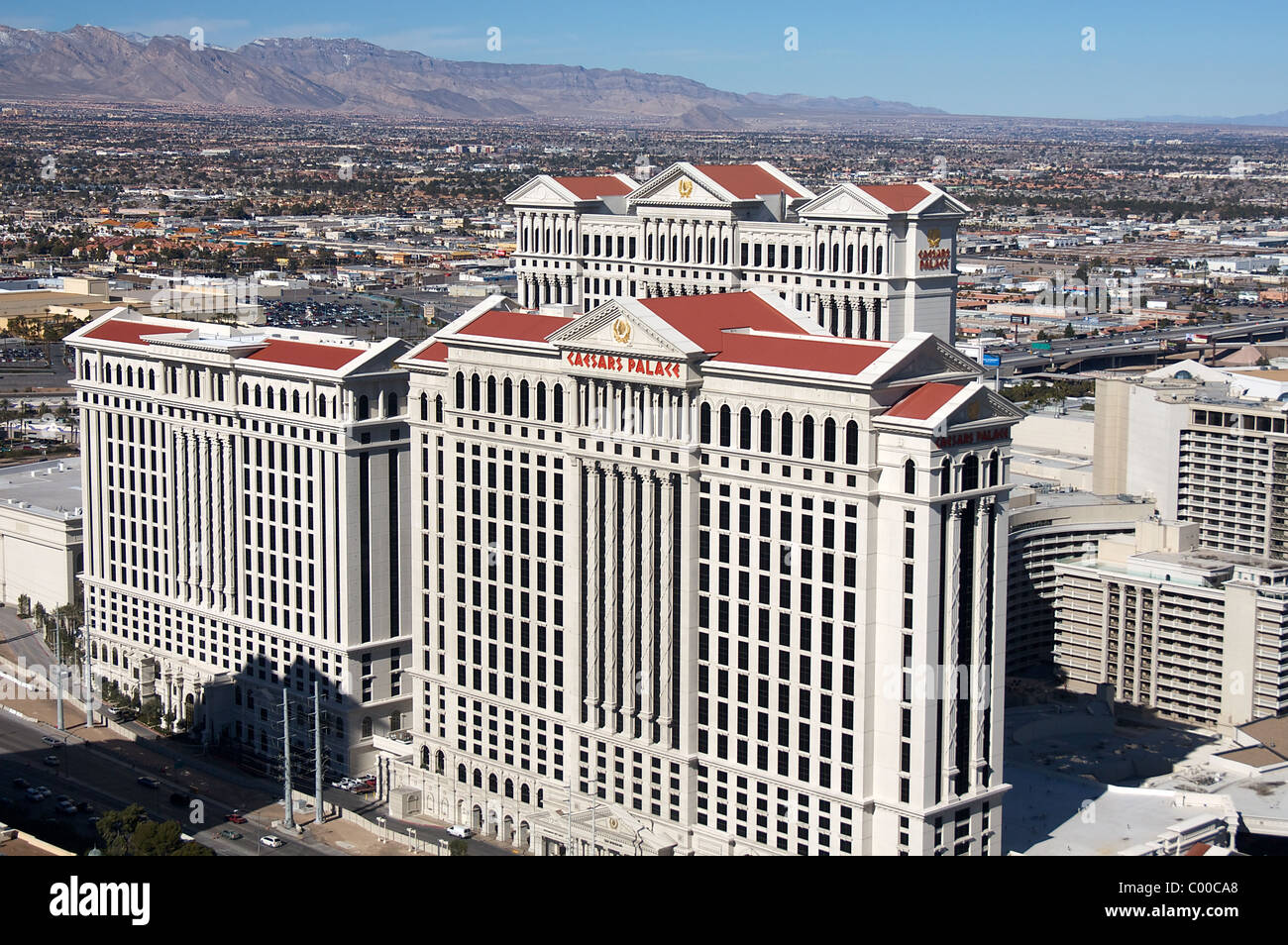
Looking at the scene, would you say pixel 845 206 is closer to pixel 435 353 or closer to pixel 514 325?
pixel 514 325

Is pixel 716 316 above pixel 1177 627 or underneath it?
above

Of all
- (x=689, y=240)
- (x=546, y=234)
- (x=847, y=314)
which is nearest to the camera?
(x=847, y=314)

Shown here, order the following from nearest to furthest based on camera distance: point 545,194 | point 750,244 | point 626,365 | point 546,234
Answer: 1. point 626,365
2. point 750,244
3. point 545,194
4. point 546,234

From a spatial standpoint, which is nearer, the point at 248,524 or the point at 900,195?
the point at 900,195

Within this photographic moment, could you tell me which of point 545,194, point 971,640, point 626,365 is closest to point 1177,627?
point 971,640

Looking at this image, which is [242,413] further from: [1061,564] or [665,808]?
[1061,564]

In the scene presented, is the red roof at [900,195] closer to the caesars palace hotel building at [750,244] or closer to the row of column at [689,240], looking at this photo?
the caesars palace hotel building at [750,244]

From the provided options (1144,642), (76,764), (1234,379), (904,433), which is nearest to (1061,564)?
(1144,642)

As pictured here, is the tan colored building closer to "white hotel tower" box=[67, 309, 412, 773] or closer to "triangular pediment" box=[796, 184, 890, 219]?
"triangular pediment" box=[796, 184, 890, 219]
